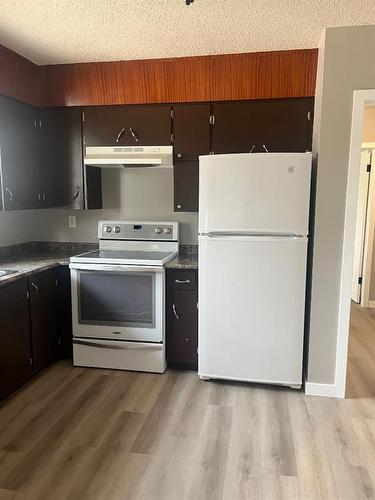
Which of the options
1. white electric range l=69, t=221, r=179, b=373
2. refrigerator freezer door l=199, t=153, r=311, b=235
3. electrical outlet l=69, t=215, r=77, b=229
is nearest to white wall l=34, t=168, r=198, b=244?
electrical outlet l=69, t=215, r=77, b=229

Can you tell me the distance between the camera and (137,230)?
339 centimetres

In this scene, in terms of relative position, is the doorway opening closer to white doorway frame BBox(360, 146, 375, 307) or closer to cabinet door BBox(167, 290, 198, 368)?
white doorway frame BBox(360, 146, 375, 307)

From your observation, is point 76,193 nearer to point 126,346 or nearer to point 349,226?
point 126,346

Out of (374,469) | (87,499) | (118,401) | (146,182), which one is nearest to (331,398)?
(374,469)

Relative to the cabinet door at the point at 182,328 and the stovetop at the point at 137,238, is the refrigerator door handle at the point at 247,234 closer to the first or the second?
the cabinet door at the point at 182,328

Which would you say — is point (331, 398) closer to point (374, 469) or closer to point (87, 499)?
point (374, 469)

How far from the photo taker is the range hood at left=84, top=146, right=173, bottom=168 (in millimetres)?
3018

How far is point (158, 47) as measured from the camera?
2750 millimetres

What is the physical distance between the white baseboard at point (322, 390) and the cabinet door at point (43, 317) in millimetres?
1959

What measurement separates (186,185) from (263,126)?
75 centimetres

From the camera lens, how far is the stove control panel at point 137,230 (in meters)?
3.33

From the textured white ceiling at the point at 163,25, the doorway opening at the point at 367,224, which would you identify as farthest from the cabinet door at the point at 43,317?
the doorway opening at the point at 367,224

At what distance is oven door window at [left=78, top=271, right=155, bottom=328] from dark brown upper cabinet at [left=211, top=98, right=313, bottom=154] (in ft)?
3.97

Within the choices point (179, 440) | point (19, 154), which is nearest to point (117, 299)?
point (179, 440)
